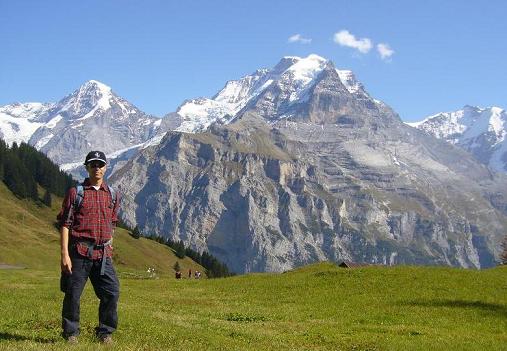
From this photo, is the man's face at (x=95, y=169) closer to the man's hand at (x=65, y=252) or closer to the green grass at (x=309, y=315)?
the man's hand at (x=65, y=252)

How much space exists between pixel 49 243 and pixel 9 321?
14417cm

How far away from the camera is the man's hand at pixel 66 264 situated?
15141 mm

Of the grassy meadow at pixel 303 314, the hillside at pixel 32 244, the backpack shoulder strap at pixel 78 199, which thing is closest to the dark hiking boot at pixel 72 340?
the grassy meadow at pixel 303 314

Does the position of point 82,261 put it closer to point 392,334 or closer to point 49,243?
point 392,334

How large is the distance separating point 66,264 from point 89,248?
709 mm

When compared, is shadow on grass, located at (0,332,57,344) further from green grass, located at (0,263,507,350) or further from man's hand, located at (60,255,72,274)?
man's hand, located at (60,255,72,274)

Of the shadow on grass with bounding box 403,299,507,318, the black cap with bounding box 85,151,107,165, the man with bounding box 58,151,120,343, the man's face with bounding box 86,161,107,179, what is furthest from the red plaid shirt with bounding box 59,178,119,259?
the shadow on grass with bounding box 403,299,507,318

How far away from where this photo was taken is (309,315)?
1226 inches

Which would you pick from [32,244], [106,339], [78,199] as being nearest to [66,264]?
[78,199]

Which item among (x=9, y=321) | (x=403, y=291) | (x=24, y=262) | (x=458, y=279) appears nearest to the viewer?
(x=9, y=321)

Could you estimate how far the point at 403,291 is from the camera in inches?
1663

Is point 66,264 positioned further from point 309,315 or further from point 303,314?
point 303,314

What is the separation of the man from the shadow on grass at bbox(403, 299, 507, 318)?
23.8m

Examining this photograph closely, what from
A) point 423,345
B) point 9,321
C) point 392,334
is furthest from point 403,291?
point 9,321
